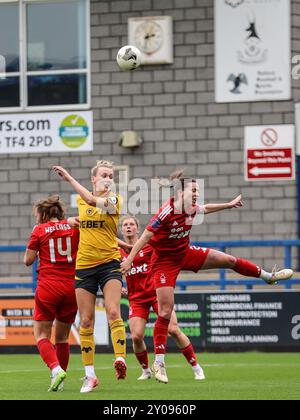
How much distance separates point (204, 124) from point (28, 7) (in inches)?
181

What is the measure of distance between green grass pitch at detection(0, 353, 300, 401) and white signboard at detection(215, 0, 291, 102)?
20.9ft

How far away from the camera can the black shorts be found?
11.6 meters

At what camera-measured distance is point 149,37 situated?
2308cm

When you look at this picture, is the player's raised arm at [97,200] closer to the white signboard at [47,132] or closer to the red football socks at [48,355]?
the red football socks at [48,355]

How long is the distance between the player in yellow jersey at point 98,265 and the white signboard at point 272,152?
437 inches

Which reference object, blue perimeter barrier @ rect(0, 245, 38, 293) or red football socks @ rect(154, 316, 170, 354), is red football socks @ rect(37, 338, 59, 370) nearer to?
red football socks @ rect(154, 316, 170, 354)

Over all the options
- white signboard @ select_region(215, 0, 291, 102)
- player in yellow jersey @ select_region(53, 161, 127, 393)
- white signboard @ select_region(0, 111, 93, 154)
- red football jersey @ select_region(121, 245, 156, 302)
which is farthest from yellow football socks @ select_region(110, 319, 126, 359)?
white signboard @ select_region(0, 111, 93, 154)

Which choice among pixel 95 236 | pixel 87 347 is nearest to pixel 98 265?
pixel 95 236

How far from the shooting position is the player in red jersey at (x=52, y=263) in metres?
11.9

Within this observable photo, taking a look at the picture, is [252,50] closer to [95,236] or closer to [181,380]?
[181,380]

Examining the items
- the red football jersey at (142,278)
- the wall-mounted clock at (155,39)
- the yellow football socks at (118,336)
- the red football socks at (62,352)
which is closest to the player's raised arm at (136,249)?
the yellow football socks at (118,336)

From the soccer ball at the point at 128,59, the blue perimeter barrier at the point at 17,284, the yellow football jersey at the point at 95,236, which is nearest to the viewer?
the yellow football jersey at the point at 95,236

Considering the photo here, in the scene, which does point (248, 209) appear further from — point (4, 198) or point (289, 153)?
point (4, 198)

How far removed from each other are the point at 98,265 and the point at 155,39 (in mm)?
12084
